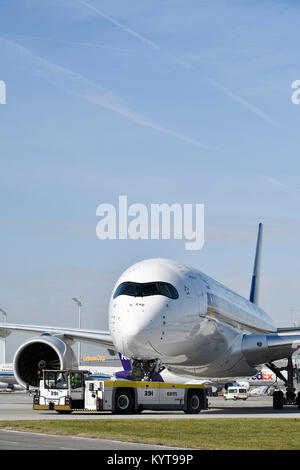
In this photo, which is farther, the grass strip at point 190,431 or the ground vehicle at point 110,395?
the ground vehicle at point 110,395

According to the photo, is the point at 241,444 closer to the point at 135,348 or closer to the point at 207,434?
the point at 207,434

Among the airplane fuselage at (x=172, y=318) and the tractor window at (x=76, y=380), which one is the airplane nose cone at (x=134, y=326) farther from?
Result: the tractor window at (x=76, y=380)

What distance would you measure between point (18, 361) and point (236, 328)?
10296 mm

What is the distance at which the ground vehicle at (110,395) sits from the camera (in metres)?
31.4

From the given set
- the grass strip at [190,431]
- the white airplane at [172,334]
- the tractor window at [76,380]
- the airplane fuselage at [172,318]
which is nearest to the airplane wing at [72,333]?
the white airplane at [172,334]

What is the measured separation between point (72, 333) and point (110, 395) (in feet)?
36.2

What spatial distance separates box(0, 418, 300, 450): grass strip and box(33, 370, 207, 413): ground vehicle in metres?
3.94

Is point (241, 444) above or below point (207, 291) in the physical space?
below

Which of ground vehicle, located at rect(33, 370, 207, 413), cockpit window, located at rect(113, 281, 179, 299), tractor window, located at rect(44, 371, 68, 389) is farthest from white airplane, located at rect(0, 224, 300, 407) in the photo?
tractor window, located at rect(44, 371, 68, 389)

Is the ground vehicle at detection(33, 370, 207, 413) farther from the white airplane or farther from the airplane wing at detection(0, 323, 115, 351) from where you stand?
the airplane wing at detection(0, 323, 115, 351)
